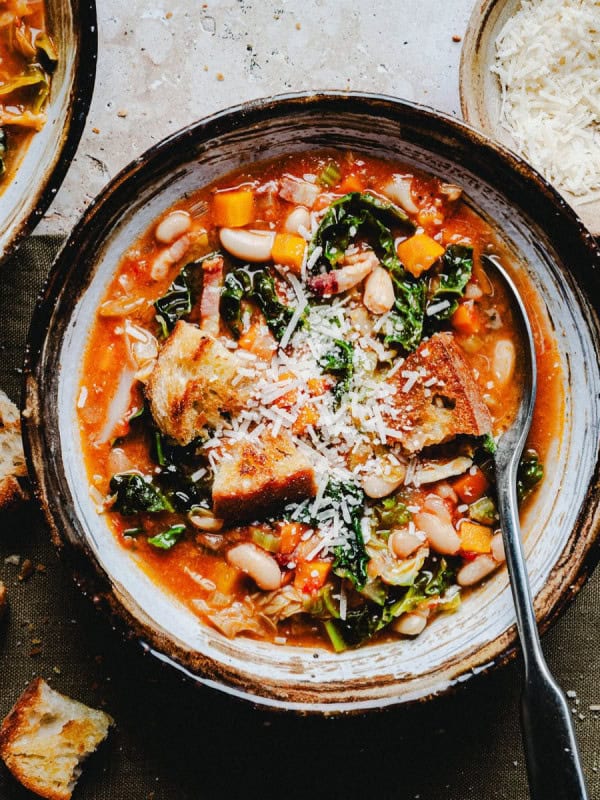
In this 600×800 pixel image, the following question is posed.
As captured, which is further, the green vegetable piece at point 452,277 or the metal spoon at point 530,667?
the green vegetable piece at point 452,277

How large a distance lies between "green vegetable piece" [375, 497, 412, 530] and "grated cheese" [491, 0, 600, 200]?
4.79 ft

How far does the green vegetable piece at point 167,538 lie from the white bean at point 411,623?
2.93 feet

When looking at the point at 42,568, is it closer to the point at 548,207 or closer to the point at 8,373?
the point at 8,373

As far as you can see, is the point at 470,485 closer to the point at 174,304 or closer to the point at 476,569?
the point at 476,569

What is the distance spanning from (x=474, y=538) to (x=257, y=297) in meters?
1.23

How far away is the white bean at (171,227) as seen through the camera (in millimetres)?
3039

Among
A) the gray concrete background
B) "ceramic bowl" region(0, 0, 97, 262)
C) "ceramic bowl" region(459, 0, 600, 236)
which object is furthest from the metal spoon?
"ceramic bowl" region(0, 0, 97, 262)

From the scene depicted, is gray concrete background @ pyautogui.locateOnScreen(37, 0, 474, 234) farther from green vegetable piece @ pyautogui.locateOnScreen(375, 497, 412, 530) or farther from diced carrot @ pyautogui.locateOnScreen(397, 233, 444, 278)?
green vegetable piece @ pyautogui.locateOnScreen(375, 497, 412, 530)

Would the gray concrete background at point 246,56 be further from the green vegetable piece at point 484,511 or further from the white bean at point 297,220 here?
the green vegetable piece at point 484,511

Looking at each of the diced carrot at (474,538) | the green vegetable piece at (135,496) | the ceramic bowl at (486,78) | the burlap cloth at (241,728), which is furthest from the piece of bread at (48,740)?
the ceramic bowl at (486,78)

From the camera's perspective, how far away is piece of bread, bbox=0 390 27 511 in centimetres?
328

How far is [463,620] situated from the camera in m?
3.06

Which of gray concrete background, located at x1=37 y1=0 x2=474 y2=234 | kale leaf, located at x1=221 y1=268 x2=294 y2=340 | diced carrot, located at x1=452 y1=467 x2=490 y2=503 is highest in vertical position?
gray concrete background, located at x1=37 y1=0 x2=474 y2=234

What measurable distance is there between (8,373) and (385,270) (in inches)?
63.1
